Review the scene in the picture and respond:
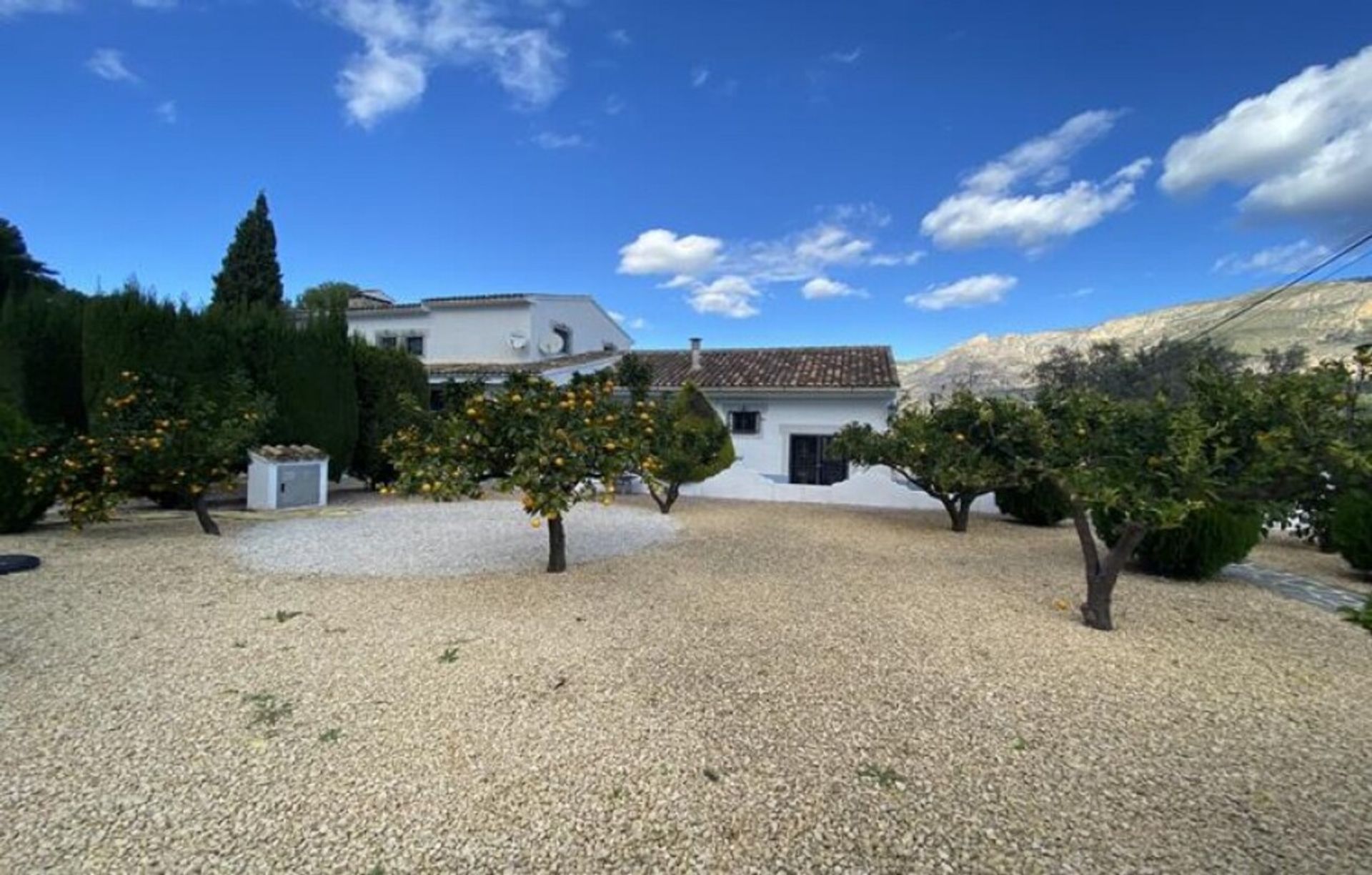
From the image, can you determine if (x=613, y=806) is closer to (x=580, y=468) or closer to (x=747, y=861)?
(x=747, y=861)

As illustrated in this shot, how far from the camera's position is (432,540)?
339 inches

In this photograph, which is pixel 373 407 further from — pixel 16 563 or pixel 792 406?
pixel 792 406

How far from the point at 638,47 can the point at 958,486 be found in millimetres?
9340

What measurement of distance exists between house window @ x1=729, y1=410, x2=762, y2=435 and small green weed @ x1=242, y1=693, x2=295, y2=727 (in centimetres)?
1532

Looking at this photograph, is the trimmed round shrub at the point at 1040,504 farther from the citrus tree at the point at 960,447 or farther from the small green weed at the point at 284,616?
the small green weed at the point at 284,616

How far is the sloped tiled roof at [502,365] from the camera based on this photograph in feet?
62.2

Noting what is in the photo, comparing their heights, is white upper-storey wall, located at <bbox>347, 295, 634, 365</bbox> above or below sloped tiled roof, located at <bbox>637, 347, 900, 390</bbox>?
above

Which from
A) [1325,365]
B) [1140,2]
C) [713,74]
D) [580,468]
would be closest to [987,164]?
[1140,2]

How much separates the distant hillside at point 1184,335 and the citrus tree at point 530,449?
773cm

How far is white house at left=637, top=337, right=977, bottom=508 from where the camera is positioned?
16781 millimetres

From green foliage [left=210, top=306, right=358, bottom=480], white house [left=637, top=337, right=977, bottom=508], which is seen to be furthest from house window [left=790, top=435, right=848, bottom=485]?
green foliage [left=210, top=306, right=358, bottom=480]

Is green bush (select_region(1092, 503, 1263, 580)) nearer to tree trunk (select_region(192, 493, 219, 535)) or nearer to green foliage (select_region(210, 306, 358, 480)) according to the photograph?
tree trunk (select_region(192, 493, 219, 535))

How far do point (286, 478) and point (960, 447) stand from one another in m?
12.3

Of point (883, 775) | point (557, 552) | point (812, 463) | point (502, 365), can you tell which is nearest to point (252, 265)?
point (502, 365)
